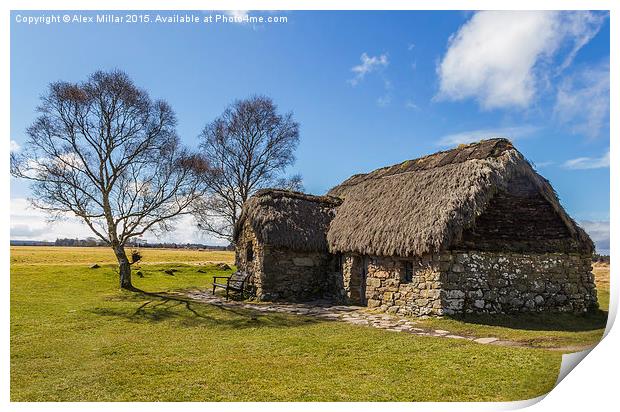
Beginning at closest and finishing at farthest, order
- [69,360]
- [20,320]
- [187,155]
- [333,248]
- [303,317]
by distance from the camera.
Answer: [69,360]
[20,320]
[303,317]
[333,248]
[187,155]

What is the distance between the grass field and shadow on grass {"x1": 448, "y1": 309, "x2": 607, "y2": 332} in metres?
0.71

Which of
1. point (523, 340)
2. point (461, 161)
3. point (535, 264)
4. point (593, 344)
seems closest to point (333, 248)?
point (461, 161)

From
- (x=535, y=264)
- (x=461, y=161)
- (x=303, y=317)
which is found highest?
(x=461, y=161)

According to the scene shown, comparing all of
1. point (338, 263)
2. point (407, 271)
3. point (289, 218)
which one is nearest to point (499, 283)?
point (407, 271)

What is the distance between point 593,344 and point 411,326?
3286 millimetres

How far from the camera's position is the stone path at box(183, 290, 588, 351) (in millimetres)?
8328

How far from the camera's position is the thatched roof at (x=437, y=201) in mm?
10188

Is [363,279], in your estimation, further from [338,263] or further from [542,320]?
[542,320]

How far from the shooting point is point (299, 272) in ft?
46.6

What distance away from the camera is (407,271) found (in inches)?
438

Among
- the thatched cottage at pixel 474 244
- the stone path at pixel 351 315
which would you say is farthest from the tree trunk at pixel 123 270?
the thatched cottage at pixel 474 244

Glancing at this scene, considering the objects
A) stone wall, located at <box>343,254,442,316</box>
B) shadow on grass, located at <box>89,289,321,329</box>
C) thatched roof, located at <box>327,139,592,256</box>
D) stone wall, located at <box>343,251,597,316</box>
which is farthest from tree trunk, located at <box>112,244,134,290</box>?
stone wall, located at <box>343,251,597,316</box>

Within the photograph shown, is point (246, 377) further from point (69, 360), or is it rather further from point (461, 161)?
point (461, 161)
